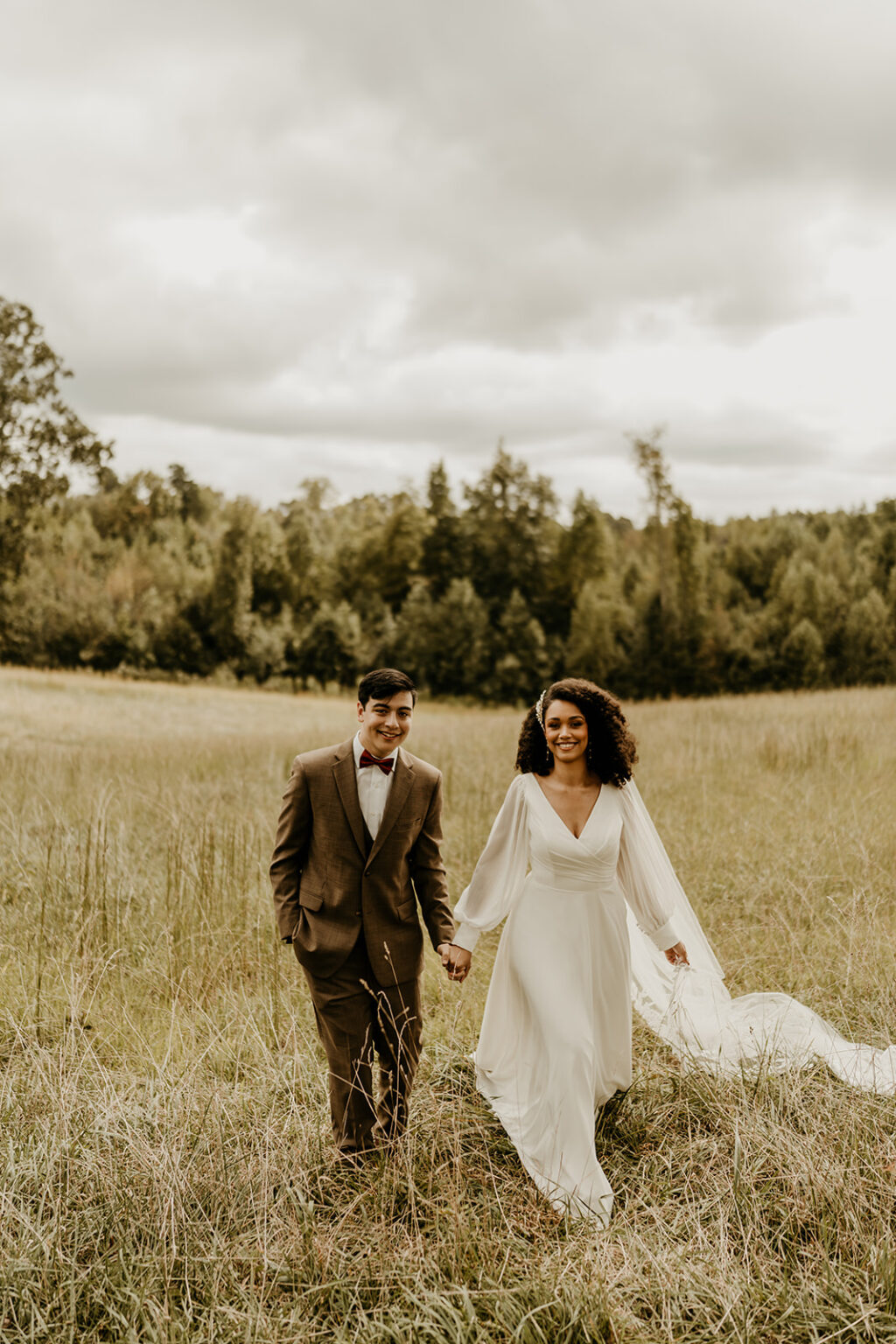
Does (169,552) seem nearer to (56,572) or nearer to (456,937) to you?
(56,572)

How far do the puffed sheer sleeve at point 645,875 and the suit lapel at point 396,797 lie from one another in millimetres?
968

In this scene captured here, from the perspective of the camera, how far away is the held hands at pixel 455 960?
3.48 metres

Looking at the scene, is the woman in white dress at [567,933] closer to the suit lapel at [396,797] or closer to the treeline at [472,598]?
the suit lapel at [396,797]

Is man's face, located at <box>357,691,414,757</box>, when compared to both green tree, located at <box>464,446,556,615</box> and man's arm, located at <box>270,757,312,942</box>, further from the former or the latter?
green tree, located at <box>464,446,556,615</box>

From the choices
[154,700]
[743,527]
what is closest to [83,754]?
[154,700]

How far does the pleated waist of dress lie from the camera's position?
3.56m

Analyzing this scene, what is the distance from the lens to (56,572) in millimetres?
42500

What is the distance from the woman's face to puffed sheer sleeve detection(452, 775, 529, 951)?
228 millimetres

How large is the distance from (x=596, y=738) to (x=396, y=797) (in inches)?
36.5

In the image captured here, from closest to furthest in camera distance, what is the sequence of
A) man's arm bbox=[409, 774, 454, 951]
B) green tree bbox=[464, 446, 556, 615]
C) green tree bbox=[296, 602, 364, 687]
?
man's arm bbox=[409, 774, 454, 951] → green tree bbox=[296, 602, 364, 687] → green tree bbox=[464, 446, 556, 615]

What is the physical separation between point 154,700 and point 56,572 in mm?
17970

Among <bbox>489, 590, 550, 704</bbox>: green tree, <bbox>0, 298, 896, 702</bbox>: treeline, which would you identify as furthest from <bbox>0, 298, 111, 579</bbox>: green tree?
<bbox>489, 590, 550, 704</bbox>: green tree

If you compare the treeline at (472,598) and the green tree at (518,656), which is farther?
the green tree at (518,656)

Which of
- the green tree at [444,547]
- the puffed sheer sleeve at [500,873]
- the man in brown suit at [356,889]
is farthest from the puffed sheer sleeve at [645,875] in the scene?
the green tree at [444,547]
